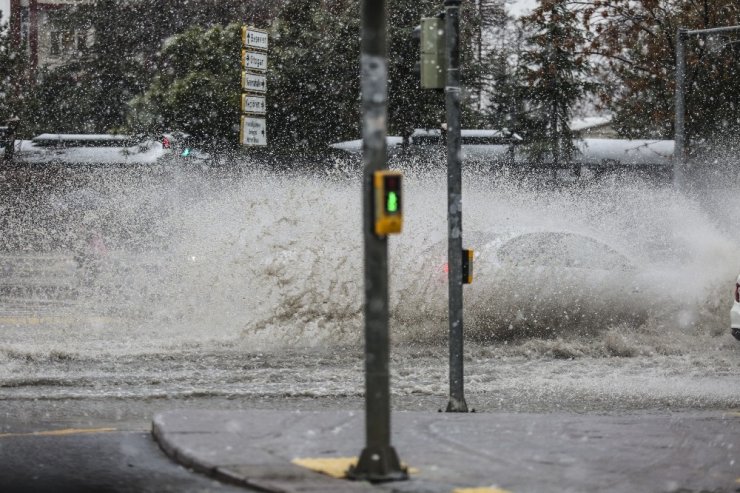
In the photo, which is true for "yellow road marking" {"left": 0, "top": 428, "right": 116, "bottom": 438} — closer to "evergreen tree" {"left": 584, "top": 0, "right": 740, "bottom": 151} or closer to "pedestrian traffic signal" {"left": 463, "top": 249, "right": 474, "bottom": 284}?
"pedestrian traffic signal" {"left": 463, "top": 249, "right": 474, "bottom": 284}

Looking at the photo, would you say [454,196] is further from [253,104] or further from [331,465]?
[253,104]

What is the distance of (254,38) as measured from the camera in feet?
66.0

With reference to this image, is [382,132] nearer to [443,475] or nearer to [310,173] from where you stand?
[443,475]

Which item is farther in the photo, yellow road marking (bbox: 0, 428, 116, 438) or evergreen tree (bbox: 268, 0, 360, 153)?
evergreen tree (bbox: 268, 0, 360, 153)

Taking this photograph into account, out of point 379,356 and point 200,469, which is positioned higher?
point 379,356

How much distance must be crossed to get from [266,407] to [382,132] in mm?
3862

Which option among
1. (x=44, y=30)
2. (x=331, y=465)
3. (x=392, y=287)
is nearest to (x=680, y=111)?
(x=392, y=287)

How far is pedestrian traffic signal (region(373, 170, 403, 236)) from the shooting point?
20.3 feet

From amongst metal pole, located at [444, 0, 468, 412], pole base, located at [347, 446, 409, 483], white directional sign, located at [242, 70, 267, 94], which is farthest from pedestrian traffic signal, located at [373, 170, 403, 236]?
white directional sign, located at [242, 70, 267, 94]

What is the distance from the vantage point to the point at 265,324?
14.2 metres

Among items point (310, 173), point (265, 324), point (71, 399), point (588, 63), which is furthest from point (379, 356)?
point (588, 63)

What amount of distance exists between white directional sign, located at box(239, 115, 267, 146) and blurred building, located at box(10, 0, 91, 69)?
99.9ft

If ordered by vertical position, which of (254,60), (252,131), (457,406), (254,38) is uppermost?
(254,38)

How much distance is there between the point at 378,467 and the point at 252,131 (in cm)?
1428
